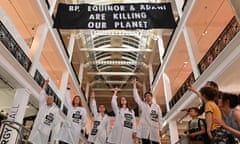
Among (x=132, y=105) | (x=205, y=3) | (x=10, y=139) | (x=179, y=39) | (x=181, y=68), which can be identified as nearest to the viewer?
(x=10, y=139)

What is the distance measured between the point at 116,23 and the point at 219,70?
375cm

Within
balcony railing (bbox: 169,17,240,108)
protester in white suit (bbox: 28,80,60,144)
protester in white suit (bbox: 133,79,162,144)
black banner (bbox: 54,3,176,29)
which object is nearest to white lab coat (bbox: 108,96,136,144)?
protester in white suit (bbox: 133,79,162,144)

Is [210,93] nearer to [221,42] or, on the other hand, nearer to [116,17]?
[221,42]

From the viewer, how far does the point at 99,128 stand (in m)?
5.93

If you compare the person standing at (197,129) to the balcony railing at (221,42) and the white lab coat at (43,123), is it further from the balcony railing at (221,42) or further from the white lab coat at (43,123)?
the balcony railing at (221,42)

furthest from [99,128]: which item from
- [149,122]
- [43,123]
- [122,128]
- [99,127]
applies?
[149,122]

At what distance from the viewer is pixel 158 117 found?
5031 mm

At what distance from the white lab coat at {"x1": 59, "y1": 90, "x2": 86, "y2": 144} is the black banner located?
328 centimetres

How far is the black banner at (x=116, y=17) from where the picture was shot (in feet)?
24.7

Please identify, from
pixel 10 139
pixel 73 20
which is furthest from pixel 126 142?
pixel 73 20

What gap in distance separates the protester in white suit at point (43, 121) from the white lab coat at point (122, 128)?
4.93 feet

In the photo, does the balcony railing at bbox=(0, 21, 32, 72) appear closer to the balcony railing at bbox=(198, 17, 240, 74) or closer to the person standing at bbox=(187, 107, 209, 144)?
the person standing at bbox=(187, 107, 209, 144)

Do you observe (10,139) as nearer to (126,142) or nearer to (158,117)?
(126,142)

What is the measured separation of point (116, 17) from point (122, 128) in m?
4.14
